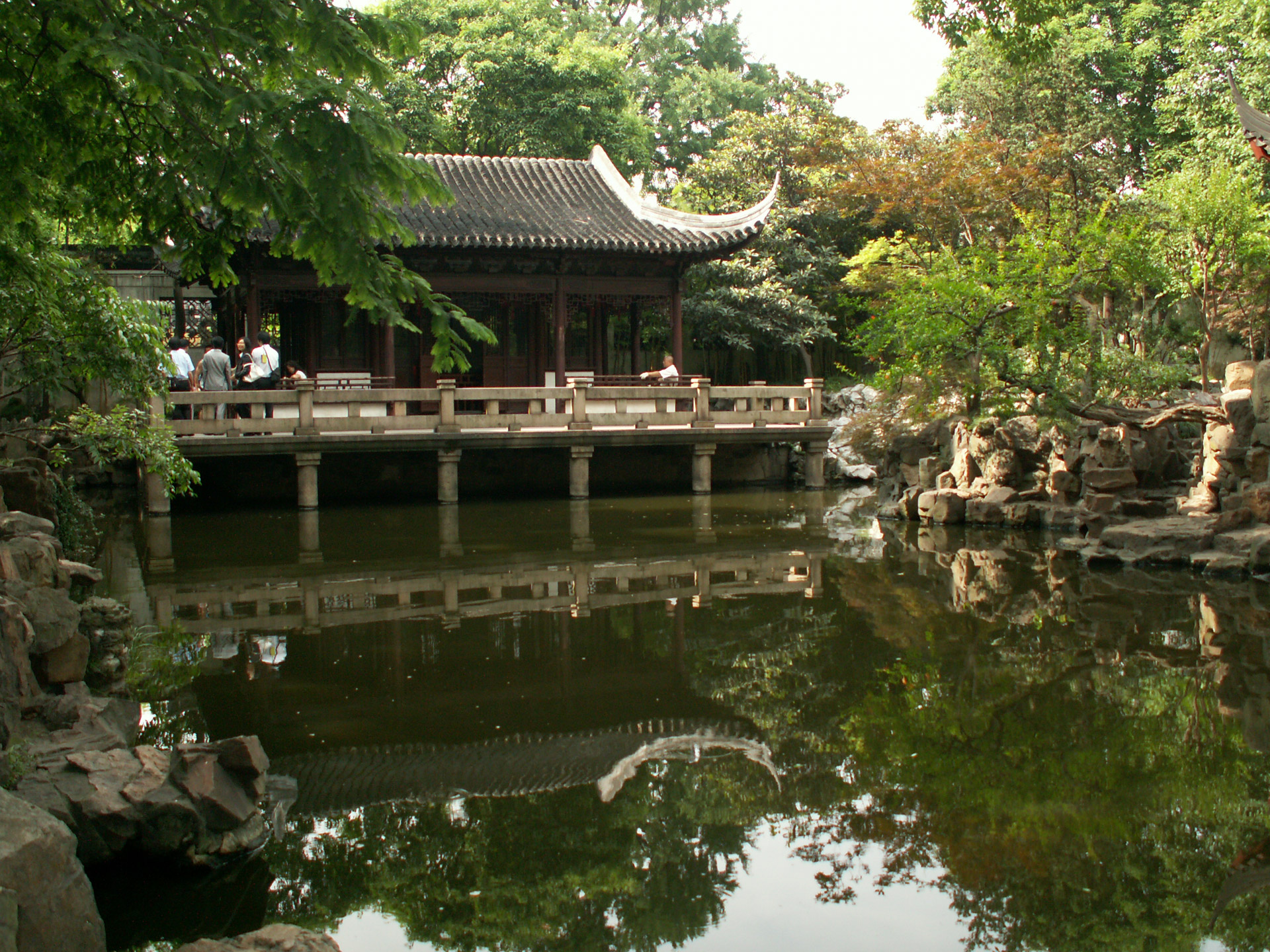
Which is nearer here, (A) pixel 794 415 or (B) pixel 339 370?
(A) pixel 794 415

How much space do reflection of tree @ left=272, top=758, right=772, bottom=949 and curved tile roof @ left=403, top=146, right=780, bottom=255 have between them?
12523mm

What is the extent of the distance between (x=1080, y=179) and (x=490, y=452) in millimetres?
13918

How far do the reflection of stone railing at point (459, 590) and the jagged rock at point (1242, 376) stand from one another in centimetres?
443

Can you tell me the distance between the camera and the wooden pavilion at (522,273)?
16359mm

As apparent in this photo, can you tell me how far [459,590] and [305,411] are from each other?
5.96m

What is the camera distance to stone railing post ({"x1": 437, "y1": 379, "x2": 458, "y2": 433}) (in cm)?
1394

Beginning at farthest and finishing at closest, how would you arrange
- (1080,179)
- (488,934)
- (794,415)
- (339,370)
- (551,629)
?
(1080,179) → (339,370) → (794,415) → (551,629) → (488,934)

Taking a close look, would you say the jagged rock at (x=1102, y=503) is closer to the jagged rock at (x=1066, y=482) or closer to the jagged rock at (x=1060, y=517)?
the jagged rock at (x=1060, y=517)

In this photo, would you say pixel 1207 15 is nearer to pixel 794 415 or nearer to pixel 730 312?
pixel 730 312

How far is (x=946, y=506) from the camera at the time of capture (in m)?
→ 12.4

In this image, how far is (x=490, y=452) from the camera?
15.6m

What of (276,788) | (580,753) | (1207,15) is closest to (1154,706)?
(580,753)

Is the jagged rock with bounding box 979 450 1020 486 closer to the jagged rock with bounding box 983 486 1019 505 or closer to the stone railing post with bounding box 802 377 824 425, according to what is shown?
the jagged rock with bounding box 983 486 1019 505

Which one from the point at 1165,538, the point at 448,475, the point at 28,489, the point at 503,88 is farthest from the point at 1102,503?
the point at 503,88
